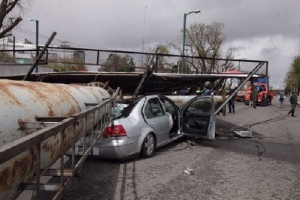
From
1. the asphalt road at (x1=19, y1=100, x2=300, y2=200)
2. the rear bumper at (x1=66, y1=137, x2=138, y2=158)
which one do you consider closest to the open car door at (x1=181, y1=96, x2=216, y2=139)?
Result: the asphalt road at (x1=19, y1=100, x2=300, y2=200)

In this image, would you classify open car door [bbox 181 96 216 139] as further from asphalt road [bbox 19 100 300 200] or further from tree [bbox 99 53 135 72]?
tree [bbox 99 53 135 72]

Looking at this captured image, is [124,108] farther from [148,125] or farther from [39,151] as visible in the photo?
[39,151]

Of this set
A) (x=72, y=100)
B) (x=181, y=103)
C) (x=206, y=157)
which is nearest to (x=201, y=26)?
(x=181, y=103)

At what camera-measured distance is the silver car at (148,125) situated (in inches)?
244

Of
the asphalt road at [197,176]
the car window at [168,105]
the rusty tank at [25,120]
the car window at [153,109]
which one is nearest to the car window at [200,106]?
the car window at [168,105]

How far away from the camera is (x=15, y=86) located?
281 centimetres

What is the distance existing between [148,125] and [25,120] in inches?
182

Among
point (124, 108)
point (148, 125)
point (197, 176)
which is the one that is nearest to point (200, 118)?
point (148, 125)

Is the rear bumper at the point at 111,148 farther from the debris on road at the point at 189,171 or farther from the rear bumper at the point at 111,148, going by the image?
the debris on road at the point at 189,171

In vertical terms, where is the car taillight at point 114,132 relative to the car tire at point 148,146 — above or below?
above

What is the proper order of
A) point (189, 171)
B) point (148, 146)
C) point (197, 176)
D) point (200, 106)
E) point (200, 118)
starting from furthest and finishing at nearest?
1. point (200, 106)
2. point (200, 118)
3. point (148, 146)
4. point (189, 171)
5. point (197, 176)

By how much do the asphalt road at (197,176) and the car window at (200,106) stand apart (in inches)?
40.3

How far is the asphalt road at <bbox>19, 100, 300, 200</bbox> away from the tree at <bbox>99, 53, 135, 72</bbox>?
3.41 meters

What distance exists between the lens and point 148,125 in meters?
6.99
